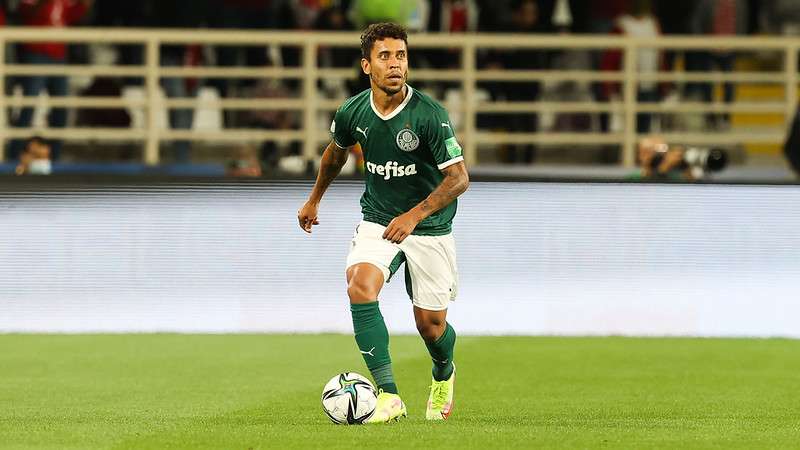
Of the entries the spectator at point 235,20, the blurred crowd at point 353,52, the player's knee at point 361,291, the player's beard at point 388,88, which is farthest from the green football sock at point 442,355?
the spectator at point 235,20

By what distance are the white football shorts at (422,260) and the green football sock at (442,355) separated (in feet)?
0.66

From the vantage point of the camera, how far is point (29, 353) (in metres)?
13.2

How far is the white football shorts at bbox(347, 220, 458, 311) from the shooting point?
9172 mm

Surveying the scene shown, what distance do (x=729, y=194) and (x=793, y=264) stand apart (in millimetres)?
789

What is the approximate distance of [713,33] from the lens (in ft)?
72.0

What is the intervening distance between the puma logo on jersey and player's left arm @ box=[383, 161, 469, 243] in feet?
0.71

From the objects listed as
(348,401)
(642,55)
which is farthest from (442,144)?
(642,55)

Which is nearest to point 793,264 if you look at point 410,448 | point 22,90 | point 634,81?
point 634,81

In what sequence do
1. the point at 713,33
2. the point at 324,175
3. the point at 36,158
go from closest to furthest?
the point at 324,175, the point at 36,158, the point at 713,33

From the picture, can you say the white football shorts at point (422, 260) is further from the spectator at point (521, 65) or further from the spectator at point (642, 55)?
the spectator at point (642, 55)

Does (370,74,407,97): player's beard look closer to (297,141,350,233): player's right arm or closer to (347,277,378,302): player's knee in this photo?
(297,141,350,233): player's right arm

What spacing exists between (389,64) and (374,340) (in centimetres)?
138

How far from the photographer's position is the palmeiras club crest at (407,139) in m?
9.01

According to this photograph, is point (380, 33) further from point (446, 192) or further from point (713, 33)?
point (713, 33)
